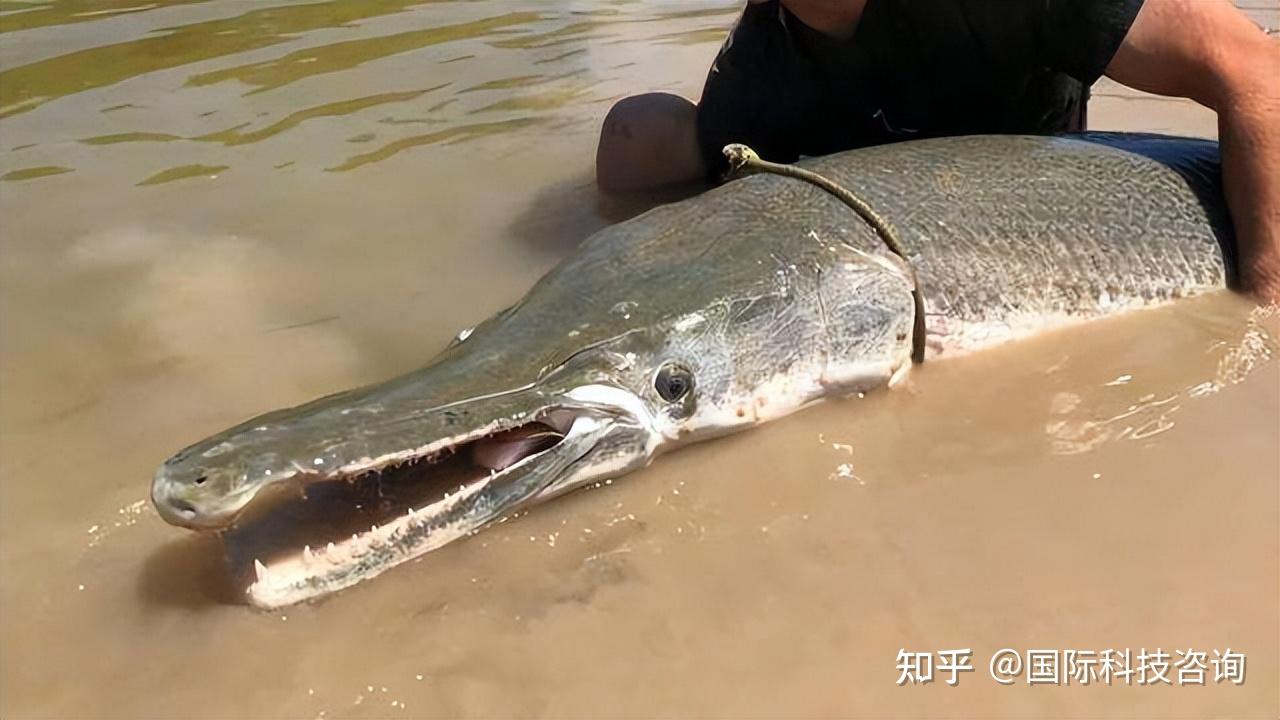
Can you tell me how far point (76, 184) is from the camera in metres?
3.64

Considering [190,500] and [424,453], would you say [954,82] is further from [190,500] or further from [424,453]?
[190,500]

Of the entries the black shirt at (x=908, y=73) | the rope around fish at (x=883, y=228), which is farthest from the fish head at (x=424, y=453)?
the black shirt at (x=908, y=73)

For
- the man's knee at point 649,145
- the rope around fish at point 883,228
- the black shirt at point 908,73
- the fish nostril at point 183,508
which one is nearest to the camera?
the fish nostril at point 183,508

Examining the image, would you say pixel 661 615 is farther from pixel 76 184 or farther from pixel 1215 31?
pixel 76 184

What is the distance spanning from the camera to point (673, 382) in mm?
2068

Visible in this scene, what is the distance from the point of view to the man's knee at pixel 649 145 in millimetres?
3615

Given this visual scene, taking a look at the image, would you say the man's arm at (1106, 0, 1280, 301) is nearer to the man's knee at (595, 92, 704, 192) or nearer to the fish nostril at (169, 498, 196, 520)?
the man's knee at (595, 92, 704, 192)

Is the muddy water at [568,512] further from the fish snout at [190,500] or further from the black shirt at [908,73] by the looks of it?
the black shirt at [908,73]

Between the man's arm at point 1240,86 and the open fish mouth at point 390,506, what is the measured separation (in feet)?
5.43

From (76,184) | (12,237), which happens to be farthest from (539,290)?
(76,184)

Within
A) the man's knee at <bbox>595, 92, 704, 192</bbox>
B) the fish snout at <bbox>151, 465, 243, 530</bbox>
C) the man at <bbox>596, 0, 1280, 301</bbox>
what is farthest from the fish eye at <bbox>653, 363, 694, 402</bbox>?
the man's knee at <bbox>595, 92, 704, 192</bbox>

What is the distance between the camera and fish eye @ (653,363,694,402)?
205cm

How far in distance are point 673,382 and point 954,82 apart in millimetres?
1492

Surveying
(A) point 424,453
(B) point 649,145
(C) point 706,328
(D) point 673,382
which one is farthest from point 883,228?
(B) point 649,145
